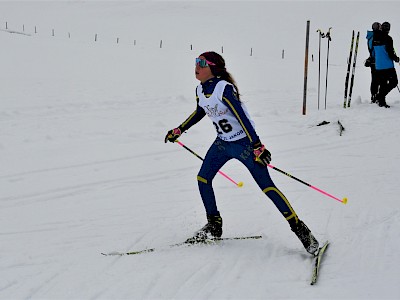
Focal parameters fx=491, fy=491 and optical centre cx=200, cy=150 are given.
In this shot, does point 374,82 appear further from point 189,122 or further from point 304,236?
point 304,236

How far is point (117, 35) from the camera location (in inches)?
1780

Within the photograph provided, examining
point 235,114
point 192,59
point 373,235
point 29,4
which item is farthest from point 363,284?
point 29,4

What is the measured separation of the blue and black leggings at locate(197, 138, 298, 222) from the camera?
4109 mm

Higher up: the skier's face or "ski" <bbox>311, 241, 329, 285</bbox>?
the skier's face

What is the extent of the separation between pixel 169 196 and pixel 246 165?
82.8 inches

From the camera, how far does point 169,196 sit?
6.07 metres

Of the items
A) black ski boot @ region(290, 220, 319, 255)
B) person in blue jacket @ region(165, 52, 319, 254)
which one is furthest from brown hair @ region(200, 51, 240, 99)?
black ski boot @ region(290, 220, 319, 255)

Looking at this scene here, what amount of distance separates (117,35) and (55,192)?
135 ft

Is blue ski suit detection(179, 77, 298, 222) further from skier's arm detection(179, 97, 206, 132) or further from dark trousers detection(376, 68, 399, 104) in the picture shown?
dark trousers detection(376, 68, 399, 104)

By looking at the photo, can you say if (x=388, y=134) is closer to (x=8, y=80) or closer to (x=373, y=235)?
(x=373, y=235)

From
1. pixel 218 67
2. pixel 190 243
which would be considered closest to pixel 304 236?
pixel 190 243

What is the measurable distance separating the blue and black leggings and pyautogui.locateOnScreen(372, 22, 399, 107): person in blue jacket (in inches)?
292

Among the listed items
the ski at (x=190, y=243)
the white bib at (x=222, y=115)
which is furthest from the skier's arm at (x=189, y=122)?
the ski at (x=190, y=243)

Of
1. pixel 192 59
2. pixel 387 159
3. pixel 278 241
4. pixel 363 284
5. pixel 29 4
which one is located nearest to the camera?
pixel 363 284
